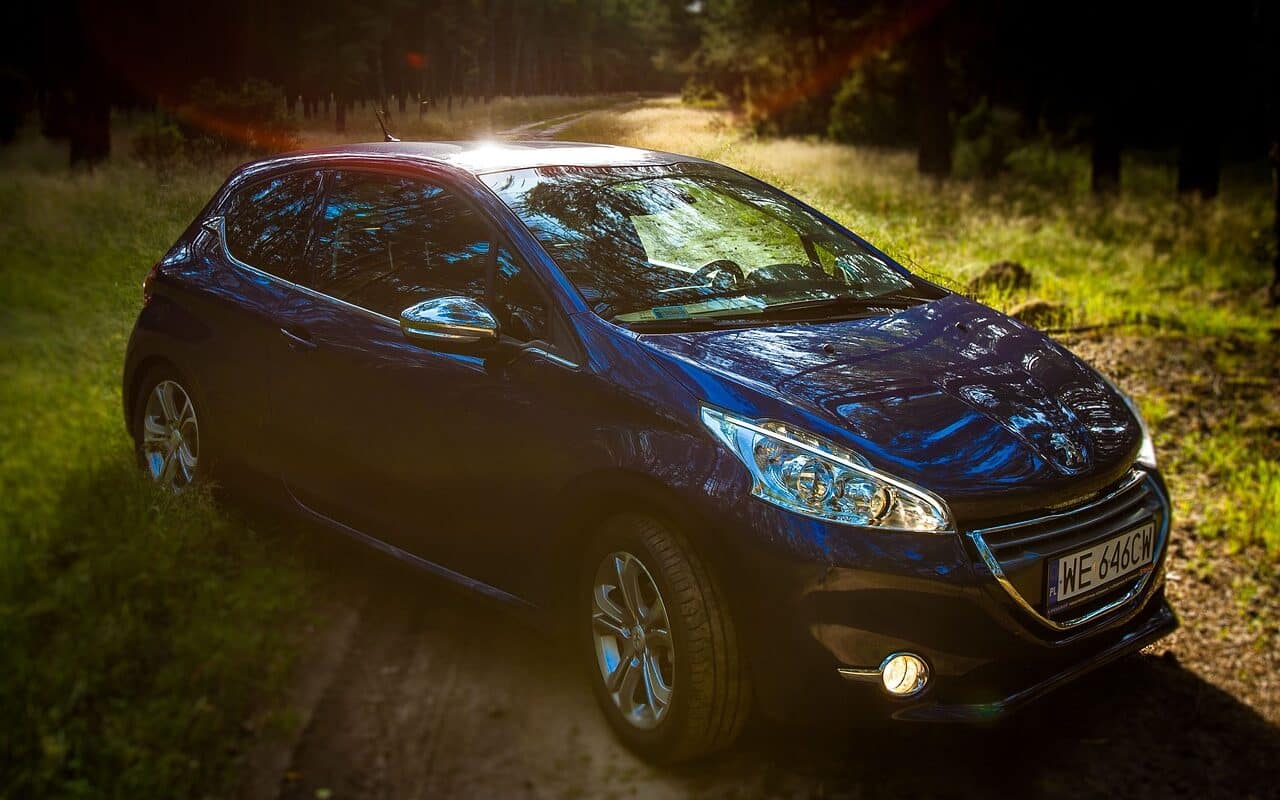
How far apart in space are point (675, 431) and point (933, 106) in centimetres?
2694

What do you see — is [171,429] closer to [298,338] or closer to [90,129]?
[298,338]

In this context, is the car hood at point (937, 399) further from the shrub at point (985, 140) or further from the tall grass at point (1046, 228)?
the shrub at point (985, 140)

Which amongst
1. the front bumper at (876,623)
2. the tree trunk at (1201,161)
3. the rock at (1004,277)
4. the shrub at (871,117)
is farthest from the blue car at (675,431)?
the shrub at (871,117)

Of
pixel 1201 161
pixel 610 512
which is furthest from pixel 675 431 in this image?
pixel 1201 161

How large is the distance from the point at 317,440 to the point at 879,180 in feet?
58.1

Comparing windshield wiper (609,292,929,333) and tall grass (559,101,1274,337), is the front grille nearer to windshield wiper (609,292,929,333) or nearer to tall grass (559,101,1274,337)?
windshield wiper (609,292,929,333)

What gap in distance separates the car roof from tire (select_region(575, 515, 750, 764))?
5.25 ft

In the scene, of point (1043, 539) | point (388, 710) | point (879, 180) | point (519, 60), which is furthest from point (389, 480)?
point (879, 180)

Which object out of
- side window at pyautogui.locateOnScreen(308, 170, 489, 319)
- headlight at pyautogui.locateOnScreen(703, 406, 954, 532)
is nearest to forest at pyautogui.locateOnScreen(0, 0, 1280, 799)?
headlight at pyautogui.locateOnScreen(703, 406, 954, 532)

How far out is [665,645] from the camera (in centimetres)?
342

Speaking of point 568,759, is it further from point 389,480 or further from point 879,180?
point 879,180

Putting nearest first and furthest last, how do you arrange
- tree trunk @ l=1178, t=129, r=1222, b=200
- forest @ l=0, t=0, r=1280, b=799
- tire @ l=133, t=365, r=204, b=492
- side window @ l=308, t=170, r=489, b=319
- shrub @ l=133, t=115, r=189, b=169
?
forest @ l=0, t=0, r=1280, b=799 → side window @ l=308, t=170, r=489, b=319 → tire @ l=133, t=365, r=204, b=492 → shrub @ l=133, t=115, r=189, b=169 → tree trunk @ l=1178, t=129, r=1222, b=200

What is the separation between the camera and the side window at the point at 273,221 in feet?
15.8

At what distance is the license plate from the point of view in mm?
3328
